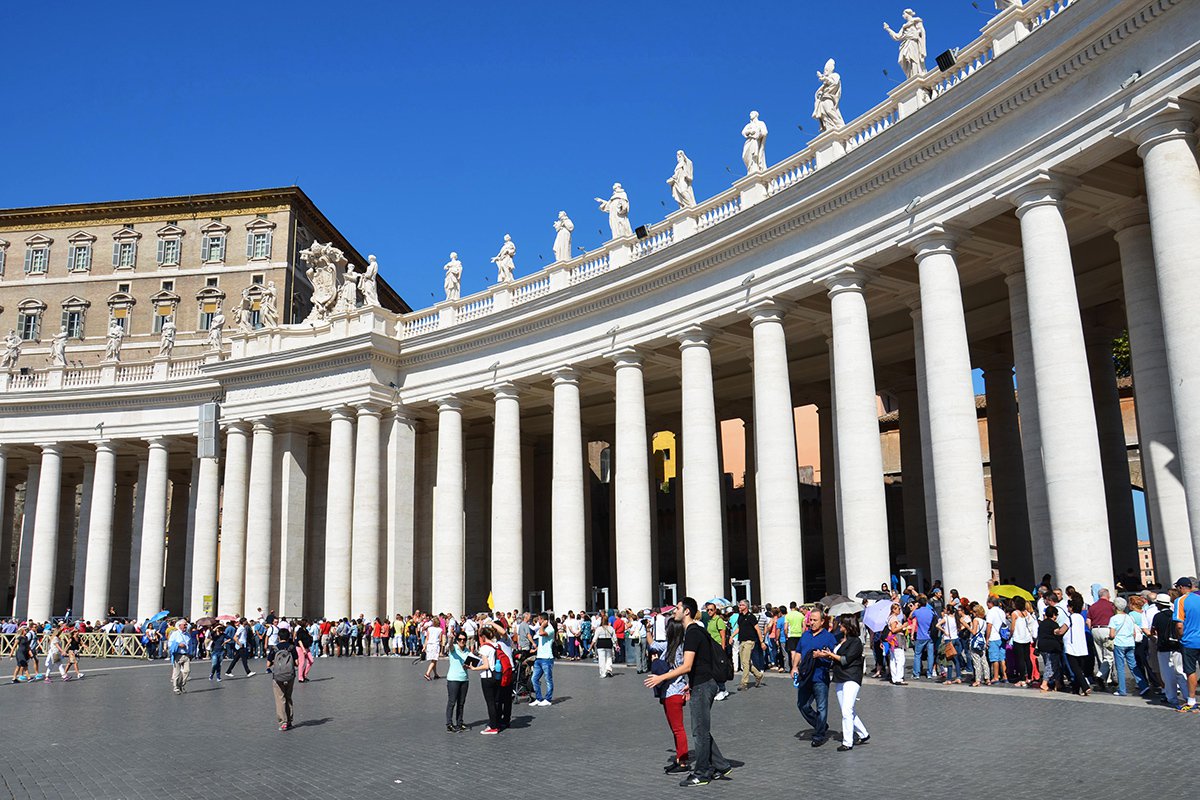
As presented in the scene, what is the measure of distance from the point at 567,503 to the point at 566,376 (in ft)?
16.4

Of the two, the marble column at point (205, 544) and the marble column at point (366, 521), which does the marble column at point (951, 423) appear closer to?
the marble column at point (366, 521)

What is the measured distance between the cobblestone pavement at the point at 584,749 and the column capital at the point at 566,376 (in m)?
18.2

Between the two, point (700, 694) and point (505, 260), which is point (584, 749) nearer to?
point (700, 694)

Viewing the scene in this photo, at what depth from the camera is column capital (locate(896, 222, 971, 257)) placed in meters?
26.1

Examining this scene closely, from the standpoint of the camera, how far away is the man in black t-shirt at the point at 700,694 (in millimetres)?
11164

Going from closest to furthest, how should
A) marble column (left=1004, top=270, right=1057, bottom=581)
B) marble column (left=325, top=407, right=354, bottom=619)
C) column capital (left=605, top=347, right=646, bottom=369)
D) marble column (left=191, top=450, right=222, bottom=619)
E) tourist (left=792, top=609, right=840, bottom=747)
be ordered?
tourist (left=792, top=609, right=840, bottom=747), marble column (left=1004, top=270, right=1057, bottom=581), column capital (left=605, top=347, right=646, bottom=369), marble column (left=325, top=407, right=354, bottom=619), marble column (left=191, top=450, right=222, bottom=619)

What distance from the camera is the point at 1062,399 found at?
73.3 feet

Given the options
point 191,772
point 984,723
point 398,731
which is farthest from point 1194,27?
point 191,772

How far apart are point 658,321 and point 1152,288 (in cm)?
1581

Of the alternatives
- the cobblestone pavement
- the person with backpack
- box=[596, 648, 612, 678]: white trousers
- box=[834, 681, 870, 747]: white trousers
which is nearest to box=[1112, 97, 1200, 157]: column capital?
the cobblestone pavement

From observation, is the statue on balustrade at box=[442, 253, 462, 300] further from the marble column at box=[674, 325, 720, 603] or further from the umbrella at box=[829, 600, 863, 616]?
the umbrella at box=[829, 600, 863, 616]

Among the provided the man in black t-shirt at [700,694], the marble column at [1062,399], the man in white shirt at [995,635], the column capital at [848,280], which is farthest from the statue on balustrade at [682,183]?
the man in black t-shirt at [700,694]

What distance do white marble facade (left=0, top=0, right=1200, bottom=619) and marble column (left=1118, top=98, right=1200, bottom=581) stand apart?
0.22 ft

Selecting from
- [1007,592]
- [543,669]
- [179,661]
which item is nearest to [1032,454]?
[1007,592]
